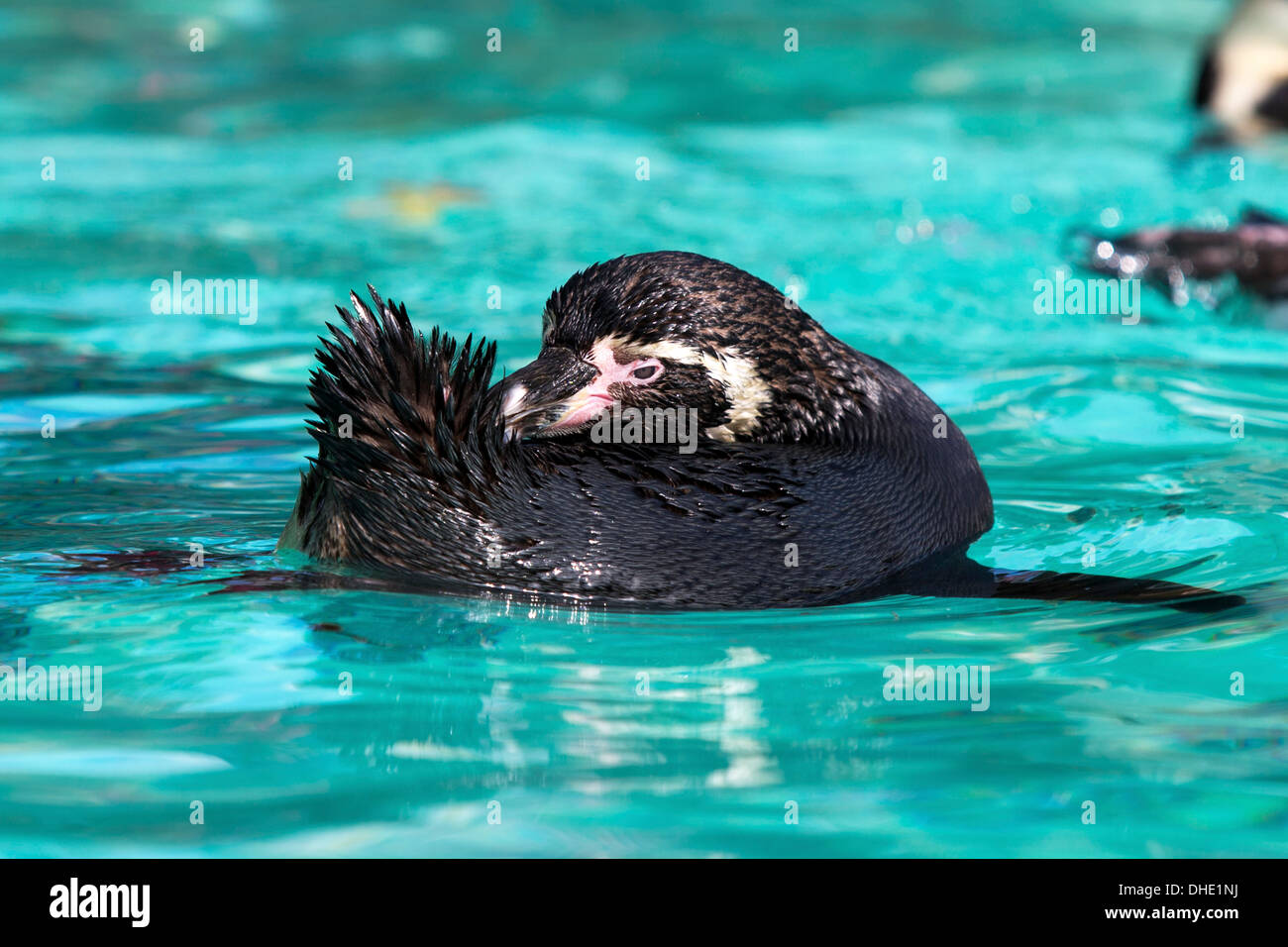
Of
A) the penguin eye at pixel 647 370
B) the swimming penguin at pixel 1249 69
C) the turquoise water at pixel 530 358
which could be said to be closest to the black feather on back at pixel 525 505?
the turquoise water at pixel 530 358

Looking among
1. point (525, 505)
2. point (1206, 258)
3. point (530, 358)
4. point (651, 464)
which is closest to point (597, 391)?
point (651, 464)

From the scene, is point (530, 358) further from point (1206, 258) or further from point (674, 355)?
point (1206, 258)

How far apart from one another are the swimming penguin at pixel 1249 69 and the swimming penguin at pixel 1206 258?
448 cm

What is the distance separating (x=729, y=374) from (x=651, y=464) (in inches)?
19.4

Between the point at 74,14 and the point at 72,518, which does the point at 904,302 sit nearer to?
the point at 72,518

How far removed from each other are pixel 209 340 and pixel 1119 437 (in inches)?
180

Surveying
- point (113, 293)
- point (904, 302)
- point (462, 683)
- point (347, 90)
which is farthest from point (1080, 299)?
point (347, 90)

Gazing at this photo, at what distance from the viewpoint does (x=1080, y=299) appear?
9.18 m

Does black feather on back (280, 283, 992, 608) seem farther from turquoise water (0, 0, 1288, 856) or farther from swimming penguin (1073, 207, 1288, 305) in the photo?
swimming penguin (1073, 207, 1288, 305)

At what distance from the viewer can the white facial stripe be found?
15.4ft

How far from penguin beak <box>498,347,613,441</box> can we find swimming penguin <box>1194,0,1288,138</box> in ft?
33.3

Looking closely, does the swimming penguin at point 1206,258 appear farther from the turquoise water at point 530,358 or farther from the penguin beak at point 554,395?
the penguin beak at point 554,395

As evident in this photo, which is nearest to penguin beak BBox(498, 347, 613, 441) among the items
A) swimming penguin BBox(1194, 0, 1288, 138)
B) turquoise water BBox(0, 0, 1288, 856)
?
turquoise water BBox(0, 0, 1288, 856)

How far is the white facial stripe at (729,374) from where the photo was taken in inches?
185
